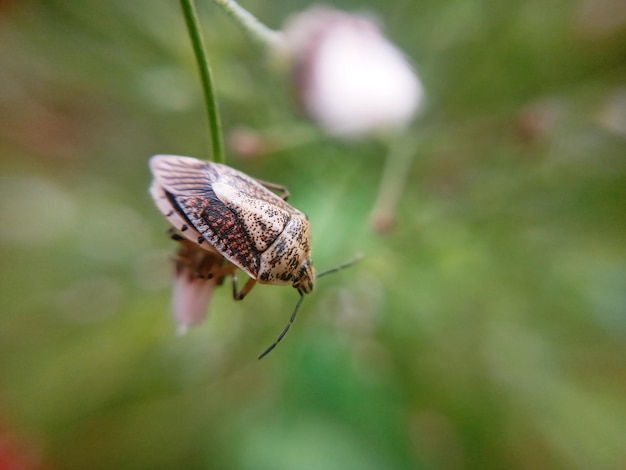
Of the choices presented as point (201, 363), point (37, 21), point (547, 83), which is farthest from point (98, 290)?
point (547, 83)

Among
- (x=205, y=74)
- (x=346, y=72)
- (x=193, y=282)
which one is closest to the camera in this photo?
(x=205, y=74)

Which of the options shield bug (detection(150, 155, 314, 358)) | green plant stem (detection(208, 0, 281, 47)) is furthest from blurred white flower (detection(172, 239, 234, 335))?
green plant stem (detection(208, 0, 281, 47))

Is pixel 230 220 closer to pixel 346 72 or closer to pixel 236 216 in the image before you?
pixel 236 216

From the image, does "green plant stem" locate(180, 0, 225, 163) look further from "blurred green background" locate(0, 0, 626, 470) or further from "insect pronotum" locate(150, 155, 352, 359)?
"blurred green background" locate(0, 0, 626, 470)

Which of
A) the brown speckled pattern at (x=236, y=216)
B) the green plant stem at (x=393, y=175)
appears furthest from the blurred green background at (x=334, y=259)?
the brown speckled pattern at (x=236, y=216)

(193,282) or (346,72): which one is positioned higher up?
(346,72)

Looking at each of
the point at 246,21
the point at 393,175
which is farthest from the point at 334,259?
the point at 246,21

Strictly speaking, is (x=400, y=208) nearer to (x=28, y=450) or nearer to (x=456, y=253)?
(x=456, y=253)
